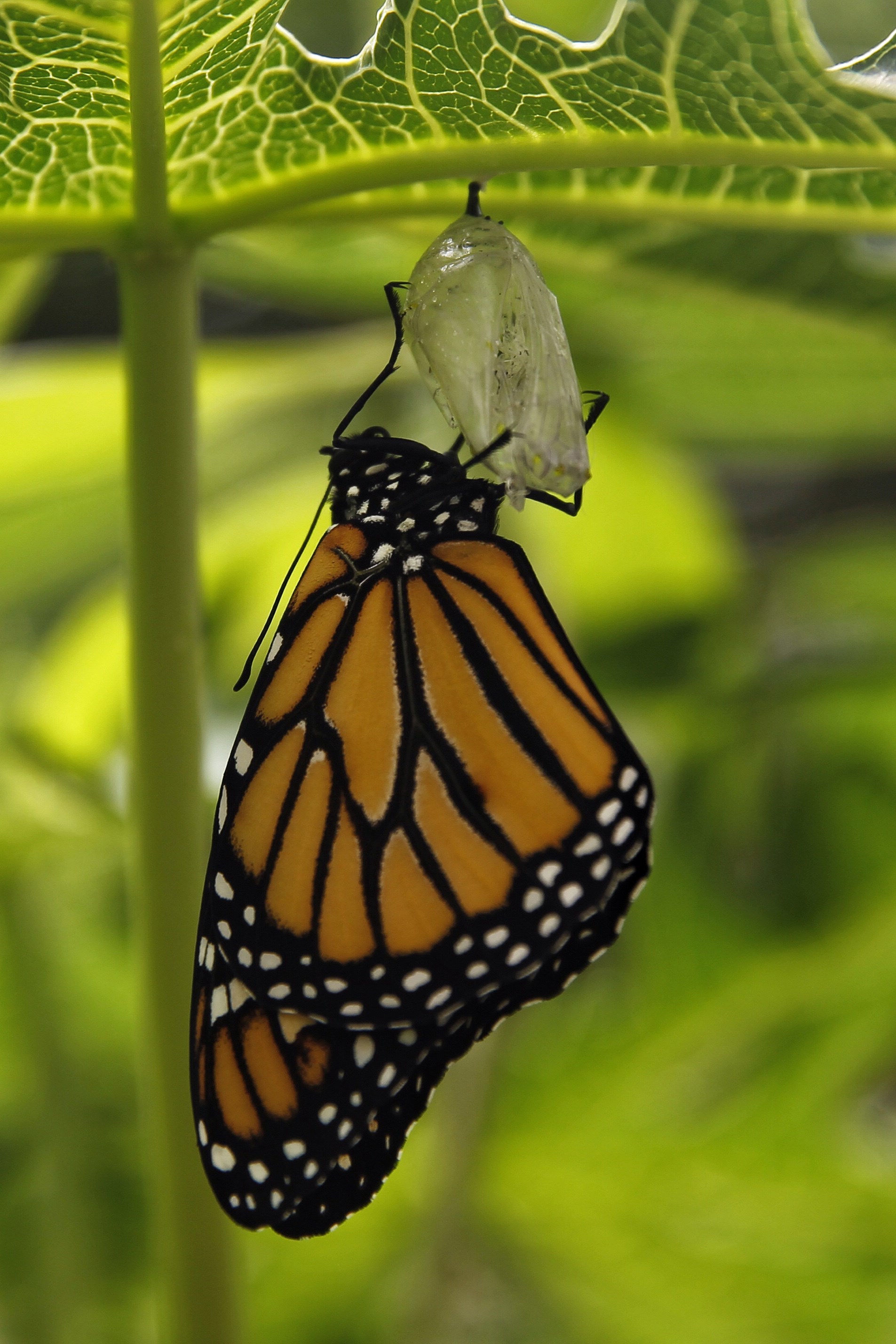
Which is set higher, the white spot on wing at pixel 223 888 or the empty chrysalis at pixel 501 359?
the empty chrysalis at pixel 501 359

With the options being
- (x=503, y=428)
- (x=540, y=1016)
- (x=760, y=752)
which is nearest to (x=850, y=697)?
(x=760, y=752)

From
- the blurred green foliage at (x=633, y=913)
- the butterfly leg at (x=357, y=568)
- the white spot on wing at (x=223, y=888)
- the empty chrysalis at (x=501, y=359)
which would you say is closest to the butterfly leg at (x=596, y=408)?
the empty chrysalis at (x=501, y=359)

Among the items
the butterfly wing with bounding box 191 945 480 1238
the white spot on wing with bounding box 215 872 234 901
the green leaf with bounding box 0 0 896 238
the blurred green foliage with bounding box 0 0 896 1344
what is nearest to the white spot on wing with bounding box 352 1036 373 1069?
the butterfly wing with bounding box 191 945 480 1238

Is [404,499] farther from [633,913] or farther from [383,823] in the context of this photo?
[633,913]

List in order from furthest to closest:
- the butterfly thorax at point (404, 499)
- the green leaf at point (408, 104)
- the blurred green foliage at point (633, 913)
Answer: the blurred green foliage at point (633, 913), the butterfly thorax at point (404, 499), the green leaf at point (408, 104)

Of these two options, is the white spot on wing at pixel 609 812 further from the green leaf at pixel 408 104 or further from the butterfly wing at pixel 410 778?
the green leaf at pixel 408 104

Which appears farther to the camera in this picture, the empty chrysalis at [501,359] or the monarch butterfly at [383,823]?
the monarch butterfly at [383,823]

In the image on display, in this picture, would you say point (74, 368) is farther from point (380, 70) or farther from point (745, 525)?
point (745, 525)

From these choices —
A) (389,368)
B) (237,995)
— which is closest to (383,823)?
(237,995)
